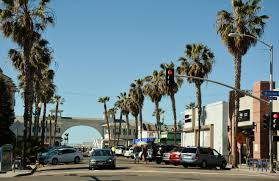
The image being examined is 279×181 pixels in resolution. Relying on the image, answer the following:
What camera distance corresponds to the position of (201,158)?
4112 centimetres

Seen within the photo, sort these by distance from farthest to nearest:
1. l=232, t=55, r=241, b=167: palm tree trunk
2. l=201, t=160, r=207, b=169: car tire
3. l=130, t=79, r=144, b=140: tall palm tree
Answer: l=130, t=79, r=144, b=140: tall palm tree, l=232, t=55, r=241, b=167: palm tree trunk, l=201, t=160, r=207, b=169: car tire

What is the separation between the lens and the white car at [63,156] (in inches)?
1860

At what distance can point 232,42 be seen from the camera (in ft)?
145

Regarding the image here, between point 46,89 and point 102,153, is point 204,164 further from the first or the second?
point 46,89

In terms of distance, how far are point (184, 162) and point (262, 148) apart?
27.5 feet

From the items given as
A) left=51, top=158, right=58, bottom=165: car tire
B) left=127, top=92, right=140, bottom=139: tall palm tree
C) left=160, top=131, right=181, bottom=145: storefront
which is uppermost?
left=127, top=92, right=140, bottom=139: tall palm tree

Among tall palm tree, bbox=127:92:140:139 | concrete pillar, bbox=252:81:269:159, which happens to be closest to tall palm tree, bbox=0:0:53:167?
concrete pillar, bbox=252:81:269:159

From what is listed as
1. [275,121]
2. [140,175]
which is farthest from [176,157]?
[140,175]

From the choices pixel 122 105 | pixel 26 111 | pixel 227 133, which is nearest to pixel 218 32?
pixel 227 133

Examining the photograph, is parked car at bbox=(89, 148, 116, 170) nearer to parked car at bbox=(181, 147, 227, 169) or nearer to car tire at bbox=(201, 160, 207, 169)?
parked car at bbox=(181, 147, 227, 169)

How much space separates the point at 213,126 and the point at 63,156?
19370 millimetres

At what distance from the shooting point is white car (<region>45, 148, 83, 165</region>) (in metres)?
47.2

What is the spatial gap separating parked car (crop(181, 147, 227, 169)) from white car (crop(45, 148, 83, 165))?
11.3 meters

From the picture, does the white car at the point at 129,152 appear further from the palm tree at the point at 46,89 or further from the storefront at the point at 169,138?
the palm tree at the point at 46,89
